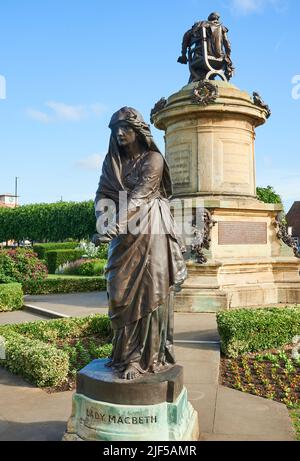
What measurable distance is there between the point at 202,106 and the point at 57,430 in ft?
31.7

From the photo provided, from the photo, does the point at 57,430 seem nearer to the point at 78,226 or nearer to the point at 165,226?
the point at 165,226

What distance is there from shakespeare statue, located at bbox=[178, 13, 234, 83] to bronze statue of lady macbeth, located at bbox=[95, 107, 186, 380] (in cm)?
986

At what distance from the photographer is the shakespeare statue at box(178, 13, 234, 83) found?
43.9ft

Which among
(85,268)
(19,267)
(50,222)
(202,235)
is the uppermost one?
(50,222)

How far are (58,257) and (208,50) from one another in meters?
22.1

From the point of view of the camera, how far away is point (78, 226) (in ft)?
159

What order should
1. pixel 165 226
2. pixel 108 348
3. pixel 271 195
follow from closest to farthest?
pixel 165 226 < pixel 108 348 < pixel 271 195

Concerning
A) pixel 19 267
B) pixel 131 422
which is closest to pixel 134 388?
pixel 131 422

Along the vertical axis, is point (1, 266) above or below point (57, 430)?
above

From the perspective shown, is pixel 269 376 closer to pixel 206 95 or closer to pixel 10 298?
pixel 206 95

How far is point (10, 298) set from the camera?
14477 millimetres

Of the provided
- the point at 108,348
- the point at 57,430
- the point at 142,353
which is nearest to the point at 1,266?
the point at 108,348

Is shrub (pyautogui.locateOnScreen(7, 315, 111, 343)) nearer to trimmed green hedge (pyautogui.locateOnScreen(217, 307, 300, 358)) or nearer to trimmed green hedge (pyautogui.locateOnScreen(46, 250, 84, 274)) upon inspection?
trimmed green hedge (pyautogui.locateOnScreen(217, 307, 300, 358))

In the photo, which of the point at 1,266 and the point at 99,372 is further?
the point at 1,266
